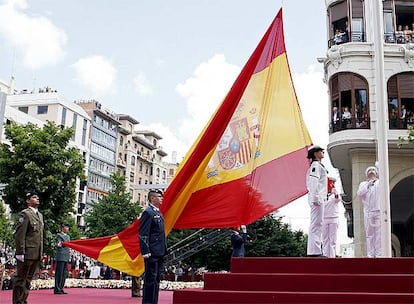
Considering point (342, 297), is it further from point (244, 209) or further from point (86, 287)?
point (86, 287)

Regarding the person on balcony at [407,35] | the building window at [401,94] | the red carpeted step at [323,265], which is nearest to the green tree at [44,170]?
the red carpeted step at [323,265]

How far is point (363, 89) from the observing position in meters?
20.3

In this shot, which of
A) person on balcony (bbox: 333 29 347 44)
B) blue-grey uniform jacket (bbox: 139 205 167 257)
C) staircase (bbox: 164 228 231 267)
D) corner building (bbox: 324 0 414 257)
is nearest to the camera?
blue-grey uniform jacket (bbox: 139 205 167 257)

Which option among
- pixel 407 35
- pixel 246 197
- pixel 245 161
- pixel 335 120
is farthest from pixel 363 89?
pixel 246 197

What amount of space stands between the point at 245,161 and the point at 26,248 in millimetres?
3953

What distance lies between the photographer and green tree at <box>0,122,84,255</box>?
1662 cm

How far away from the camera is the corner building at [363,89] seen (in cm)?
1959

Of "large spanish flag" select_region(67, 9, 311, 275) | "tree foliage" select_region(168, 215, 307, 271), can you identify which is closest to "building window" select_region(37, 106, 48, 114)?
"tree foliage" select_region(168, 215, 307, 271)

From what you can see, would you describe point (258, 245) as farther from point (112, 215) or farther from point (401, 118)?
point (401, 118)

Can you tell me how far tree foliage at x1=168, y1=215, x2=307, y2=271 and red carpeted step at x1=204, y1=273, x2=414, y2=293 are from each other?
2137cm

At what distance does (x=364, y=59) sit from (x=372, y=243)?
40.0 feet

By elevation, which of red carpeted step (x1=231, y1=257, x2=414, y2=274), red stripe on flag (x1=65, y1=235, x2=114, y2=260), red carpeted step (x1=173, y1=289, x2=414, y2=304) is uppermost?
red stripe on flag (x1=65, y1=235, x2=114, y2=260)

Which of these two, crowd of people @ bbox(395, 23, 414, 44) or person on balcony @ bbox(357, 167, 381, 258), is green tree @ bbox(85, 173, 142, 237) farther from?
person on balcony @ bbox(357, 167, 381, 258)

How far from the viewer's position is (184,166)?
951 cm
